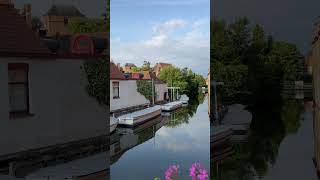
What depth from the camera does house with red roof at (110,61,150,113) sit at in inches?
178

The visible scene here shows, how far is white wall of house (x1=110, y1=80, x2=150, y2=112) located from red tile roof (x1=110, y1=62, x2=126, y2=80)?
0.15 ft

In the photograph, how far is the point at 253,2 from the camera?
3.87 m

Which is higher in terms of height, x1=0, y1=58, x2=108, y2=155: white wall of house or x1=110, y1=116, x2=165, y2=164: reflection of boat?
x1=0, y1=58, x2=108, y2=155: white wall of house

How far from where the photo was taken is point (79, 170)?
4328mm

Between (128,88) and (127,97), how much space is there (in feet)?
0.37

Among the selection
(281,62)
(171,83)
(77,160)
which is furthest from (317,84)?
(77,160)

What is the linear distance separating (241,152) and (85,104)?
1.65 m

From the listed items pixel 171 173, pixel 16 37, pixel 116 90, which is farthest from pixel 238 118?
pixel 16 37

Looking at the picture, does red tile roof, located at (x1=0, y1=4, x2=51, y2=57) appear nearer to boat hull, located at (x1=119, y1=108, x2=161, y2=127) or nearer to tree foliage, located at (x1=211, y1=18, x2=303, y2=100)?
boat hull, located at (x1=119, y1=108, x2=161, y2=127)

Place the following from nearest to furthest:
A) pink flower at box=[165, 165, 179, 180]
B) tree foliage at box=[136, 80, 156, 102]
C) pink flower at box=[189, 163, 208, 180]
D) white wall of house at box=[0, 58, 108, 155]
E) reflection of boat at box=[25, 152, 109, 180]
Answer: pink flower at box=[189, 163, 208, 180], pink flower at box=[165, 165, 179, 180], white wall of house at box=[0, 58, 108, 155], reflection of boat at box=[25, 152, 109, 180], tree foliage at box=[136, 80, 156, 102]

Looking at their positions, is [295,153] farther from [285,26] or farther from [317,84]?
[285,26]

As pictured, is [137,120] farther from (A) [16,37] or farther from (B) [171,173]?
(B) [171,173]

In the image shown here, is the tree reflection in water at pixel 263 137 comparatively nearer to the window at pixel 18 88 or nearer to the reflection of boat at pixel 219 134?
the reflection of boat at pixel 219 134

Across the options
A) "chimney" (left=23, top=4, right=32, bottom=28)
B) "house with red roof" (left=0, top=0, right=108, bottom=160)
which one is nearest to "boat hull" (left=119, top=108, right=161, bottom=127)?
"house with red roof" (left=0, top=0, right=108, bottom=160)
